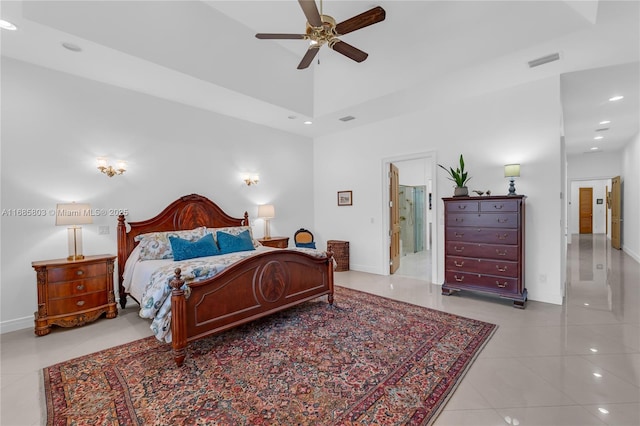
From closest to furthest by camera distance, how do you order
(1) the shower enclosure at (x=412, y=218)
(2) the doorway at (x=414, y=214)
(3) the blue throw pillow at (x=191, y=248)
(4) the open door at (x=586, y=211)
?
(3) the blue throw pillow at (x=191, y=248) < (2) the doorway at (x=414, y=214) < (1) the shower enclosure at (x=412, y=218) < (4) the open door at (x=586, y=211)

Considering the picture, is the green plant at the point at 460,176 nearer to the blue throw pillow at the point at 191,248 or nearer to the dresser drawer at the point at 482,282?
the dresser drawer at the point at 482,282

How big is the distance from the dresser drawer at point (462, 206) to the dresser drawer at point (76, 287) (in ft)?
15.3

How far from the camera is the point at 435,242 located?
478cm

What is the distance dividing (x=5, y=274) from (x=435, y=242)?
5651 millimetres

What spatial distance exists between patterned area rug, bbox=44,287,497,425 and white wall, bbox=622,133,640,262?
6236 mm

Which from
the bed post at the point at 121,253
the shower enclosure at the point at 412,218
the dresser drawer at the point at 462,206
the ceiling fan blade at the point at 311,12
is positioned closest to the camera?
the ceiling fan blade at the point at 311,12

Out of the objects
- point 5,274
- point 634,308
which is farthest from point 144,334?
point 634,308

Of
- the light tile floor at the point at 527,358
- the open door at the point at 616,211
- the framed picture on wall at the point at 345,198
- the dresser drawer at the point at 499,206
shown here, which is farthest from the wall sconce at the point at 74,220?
the open door at the point at 616,211

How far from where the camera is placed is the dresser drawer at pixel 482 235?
3.72 m

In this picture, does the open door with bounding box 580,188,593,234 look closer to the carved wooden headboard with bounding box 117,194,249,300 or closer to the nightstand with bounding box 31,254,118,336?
the carved wooden headboard with bounding box 117,194,249,300

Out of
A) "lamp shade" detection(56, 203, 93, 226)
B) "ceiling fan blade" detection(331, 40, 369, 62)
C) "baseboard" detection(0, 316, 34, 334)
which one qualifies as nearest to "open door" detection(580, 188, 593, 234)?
"ceiling fan blade" detection(331, 40, 369, 62)

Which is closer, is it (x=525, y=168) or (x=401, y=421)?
(x=401, y=421)

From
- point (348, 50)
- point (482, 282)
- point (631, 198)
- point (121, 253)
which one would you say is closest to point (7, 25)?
point (121, 253)

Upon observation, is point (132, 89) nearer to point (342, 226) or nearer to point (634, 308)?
point (342, 226)
